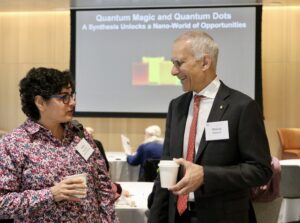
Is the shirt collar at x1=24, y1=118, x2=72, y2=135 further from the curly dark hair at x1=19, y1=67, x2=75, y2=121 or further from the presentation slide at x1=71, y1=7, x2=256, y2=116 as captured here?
the presentation slide at x1=71, y1=7, x2=256, y2=116

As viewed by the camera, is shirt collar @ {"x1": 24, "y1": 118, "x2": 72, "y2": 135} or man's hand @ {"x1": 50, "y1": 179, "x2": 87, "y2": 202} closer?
man's hand @ {"x1": 50, "y1": 179, "x2": 87, "y2": 202}

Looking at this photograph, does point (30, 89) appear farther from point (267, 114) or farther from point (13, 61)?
point (13, 61)

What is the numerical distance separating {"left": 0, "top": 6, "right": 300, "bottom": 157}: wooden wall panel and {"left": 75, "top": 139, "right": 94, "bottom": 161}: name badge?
22.8 feet

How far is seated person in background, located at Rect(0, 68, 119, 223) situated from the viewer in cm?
200

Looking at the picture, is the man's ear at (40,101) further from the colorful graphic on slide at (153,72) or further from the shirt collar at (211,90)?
the colorful graphic on slide at (153,72)

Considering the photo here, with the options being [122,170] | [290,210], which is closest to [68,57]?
[122,170]

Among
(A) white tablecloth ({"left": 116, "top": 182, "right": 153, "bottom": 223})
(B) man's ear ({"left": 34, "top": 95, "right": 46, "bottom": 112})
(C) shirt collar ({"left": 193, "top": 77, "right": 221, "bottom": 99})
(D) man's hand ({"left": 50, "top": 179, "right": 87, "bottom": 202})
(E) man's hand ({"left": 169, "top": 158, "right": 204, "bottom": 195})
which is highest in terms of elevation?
(C) shirt collar ({"left": 193, "top": 77, "right": 221, "bottom": 99})

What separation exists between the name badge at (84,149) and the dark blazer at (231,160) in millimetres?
400

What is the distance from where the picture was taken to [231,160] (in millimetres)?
1961

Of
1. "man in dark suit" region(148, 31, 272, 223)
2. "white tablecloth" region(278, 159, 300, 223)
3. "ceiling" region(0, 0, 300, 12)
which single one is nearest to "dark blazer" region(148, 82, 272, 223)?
"man in dark suit" region(148, 31, 272, 223)

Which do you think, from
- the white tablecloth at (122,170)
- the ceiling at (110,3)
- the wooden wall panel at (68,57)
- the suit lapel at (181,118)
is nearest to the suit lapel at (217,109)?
the suit lapel at (181,118)

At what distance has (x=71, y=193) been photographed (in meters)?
1.91

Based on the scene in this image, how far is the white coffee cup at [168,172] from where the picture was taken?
175 centimetres

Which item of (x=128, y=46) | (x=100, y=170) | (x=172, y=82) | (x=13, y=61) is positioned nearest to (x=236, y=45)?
(x=172, y=82)
